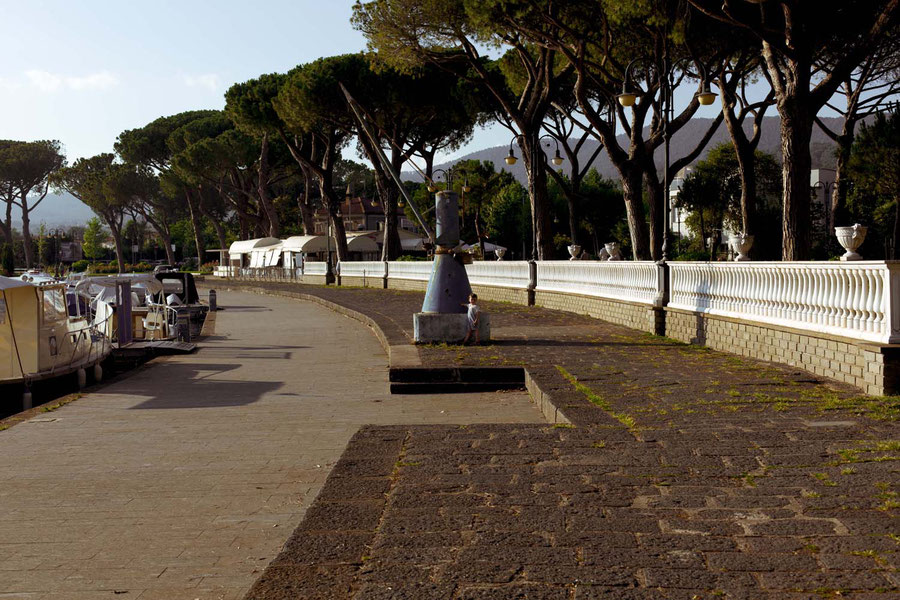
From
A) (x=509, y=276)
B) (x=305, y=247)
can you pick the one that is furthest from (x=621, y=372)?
(x=305, y=247)

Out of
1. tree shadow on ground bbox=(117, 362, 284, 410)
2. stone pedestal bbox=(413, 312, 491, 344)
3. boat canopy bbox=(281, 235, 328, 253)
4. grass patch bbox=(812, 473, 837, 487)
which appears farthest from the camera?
boat canopy bbox=(281, 235, 328, 253)

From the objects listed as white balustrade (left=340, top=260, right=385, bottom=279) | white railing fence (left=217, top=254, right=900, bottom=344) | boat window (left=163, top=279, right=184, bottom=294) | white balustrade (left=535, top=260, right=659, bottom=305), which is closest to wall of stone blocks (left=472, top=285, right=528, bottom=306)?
white balustrade (left=535, top=260, right=659, bottom=305)

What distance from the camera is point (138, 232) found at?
13688 cm

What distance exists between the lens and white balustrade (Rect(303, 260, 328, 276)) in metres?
52.8

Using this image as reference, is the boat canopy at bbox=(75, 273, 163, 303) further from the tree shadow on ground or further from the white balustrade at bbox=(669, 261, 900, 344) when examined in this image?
the white balustrade at bbox=(669, 261, 900, 344)

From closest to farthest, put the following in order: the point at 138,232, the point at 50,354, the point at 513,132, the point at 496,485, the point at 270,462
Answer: the point at 496,485
the point at 270,462
the point at 50,354
the point at 513,132
the point at 138,232

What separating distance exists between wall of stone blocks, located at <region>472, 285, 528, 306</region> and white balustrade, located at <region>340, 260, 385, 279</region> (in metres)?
13.5

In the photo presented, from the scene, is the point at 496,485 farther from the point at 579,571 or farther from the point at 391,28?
the point at 391,28

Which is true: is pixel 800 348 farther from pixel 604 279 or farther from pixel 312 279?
pixel 312 279

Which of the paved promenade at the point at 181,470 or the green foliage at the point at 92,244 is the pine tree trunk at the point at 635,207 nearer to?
the paved promenade at the point at 181,470

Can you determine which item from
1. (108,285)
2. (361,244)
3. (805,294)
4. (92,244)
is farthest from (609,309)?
(92,244)

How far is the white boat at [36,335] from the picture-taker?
13.5m

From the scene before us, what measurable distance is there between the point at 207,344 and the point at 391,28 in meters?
13.0

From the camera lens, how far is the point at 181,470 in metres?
6.62
